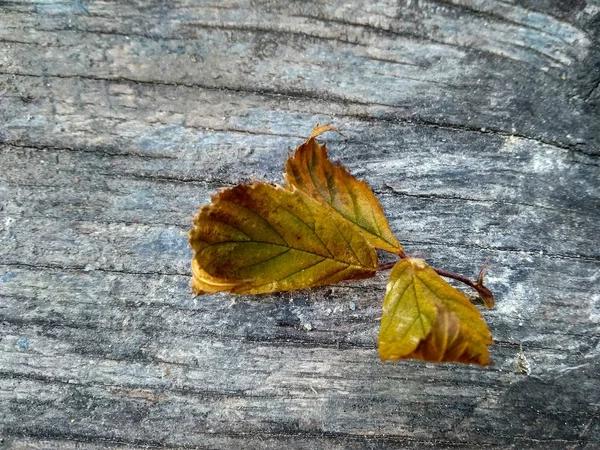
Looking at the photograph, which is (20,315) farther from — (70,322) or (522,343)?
(522,343)

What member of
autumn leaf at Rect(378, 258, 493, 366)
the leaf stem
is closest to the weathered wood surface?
the leaf stem

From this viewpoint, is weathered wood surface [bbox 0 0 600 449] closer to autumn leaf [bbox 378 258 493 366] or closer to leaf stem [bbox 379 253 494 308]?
leaf stem [bbox 379 253 494 308]

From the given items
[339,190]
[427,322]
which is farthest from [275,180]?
[427,322]

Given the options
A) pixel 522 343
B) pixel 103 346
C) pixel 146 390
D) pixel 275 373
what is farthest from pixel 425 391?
pixel 103 346

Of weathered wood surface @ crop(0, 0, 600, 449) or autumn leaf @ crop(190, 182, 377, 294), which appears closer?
autumn leaf @ crop(190, 182, 377, 294)

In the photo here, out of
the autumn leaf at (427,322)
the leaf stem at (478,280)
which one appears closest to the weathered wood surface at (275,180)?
the leaf stem at (478,280)

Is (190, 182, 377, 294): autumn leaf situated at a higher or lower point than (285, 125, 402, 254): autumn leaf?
lower

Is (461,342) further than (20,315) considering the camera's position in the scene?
No
